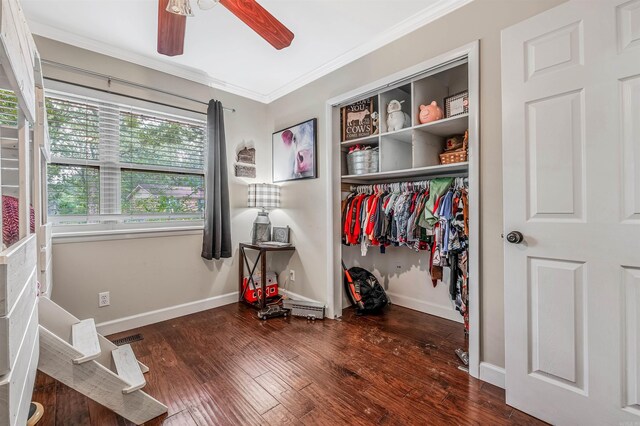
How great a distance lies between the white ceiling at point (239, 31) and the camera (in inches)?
78.4

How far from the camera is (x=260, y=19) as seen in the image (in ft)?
5.12

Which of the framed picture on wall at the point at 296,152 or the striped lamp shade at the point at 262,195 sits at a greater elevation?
the framed picture on wall at the point at 296,152

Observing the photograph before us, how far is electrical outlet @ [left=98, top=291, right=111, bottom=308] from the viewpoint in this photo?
2.45 m

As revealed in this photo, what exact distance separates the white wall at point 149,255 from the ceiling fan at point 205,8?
3.40ft

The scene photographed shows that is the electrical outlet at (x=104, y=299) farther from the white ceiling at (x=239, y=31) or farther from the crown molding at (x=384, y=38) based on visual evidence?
the crown molding at (x=384, y=38)

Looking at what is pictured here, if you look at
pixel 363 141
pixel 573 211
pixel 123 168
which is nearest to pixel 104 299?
pixel 123 168

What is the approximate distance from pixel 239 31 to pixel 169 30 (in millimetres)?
747

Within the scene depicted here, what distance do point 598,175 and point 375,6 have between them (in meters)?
1.71

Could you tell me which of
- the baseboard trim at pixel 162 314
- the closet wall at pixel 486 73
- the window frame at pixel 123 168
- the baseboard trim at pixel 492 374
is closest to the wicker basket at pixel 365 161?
the closet wall at pixel 486 73

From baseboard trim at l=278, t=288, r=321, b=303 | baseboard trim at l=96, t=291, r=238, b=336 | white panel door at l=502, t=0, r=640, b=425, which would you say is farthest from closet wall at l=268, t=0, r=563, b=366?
baseboard trim at l=96, t=291, r=238, b=336

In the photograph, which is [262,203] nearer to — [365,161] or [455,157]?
[365,161]

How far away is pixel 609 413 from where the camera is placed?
4.24ft

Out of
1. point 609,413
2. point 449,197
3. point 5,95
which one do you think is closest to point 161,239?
point 5,95

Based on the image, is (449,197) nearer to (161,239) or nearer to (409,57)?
(409,57)
